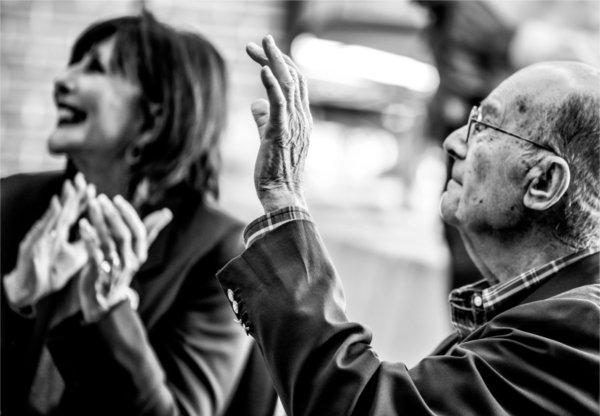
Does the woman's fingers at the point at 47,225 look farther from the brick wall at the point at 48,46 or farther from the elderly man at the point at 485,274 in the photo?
the brick wall at the point at 48,46

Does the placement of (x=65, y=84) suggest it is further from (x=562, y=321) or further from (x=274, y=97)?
(x=562, y=321)

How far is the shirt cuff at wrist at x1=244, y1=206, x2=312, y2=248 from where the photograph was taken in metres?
1.35

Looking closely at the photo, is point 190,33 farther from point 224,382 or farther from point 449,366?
point 449,366

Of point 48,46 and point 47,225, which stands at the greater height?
point 48,46

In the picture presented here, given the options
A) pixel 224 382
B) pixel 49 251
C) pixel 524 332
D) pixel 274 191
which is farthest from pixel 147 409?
pixel 524 332

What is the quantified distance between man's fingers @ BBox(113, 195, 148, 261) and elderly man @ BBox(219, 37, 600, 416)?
2.24 feet

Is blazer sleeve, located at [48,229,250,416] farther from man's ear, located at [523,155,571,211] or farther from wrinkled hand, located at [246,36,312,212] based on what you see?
man's ear, located at [523,155,571,211]

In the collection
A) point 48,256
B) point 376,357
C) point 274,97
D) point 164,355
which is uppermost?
point 274,97

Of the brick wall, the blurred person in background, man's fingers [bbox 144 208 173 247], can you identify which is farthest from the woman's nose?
the brick wall

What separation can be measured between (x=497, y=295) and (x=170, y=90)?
50.6 inches

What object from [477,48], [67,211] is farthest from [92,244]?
[477,48]

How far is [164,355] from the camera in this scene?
7.30 feet

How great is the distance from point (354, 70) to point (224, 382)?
11.6 feet

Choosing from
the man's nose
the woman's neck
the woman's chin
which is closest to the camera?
the man's nose
